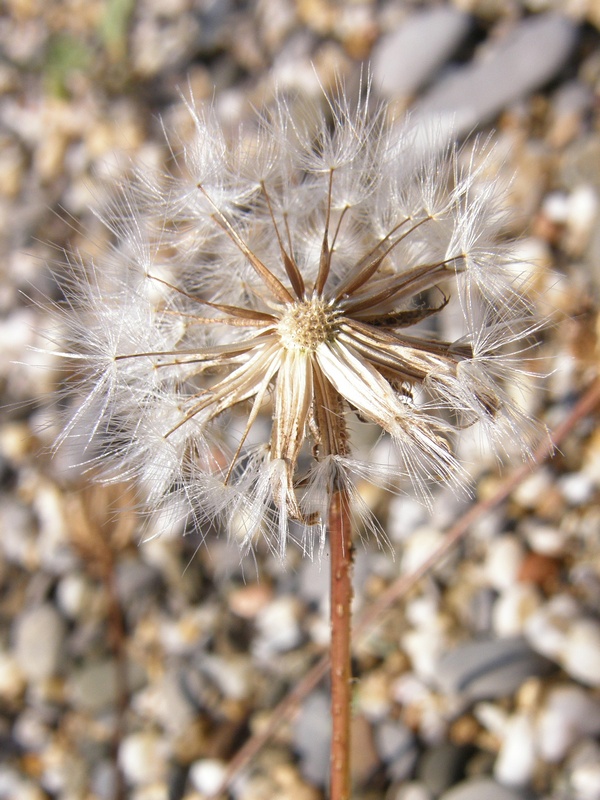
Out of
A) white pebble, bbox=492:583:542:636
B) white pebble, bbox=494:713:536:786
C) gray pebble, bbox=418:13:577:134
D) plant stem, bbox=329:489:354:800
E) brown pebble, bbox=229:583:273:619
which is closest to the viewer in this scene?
plant stem, bbox=329:489:354:800

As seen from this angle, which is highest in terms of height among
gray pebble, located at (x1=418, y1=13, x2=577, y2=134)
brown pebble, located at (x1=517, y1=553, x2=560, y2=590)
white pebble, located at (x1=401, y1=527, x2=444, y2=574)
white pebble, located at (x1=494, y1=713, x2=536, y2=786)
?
gray pebble, located at (x1=418, y1=13, x2=577, y2=134)

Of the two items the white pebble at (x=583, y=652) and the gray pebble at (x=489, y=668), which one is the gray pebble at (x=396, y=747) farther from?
the white pebble at (x=583, y=652)

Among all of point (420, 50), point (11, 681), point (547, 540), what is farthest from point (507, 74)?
point (11, 681)

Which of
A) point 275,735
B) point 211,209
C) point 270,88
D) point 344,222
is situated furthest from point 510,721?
point 270,88

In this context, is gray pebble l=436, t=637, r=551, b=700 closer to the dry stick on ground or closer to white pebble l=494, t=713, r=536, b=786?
white pebble l=494, t=713, r=536, b=786

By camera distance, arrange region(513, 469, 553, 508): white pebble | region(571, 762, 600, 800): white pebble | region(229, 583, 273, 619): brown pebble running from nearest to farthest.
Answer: region(571, 762, 600, 800): white pebble < region(513, 469, 553, 508): white pebble < region(229, 583, 273, 619): brown pebble

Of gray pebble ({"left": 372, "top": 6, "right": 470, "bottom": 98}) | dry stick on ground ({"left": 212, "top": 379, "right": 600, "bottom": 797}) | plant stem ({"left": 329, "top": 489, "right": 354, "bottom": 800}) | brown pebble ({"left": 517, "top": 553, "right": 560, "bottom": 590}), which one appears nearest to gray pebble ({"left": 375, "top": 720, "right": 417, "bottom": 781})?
dry stick on ground ({"left": 212, "top": 379, "right": 600, "bottom": 797})

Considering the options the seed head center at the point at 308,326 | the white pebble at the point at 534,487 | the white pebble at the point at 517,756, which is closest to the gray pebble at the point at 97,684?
the white pebble at the point at 517,756
